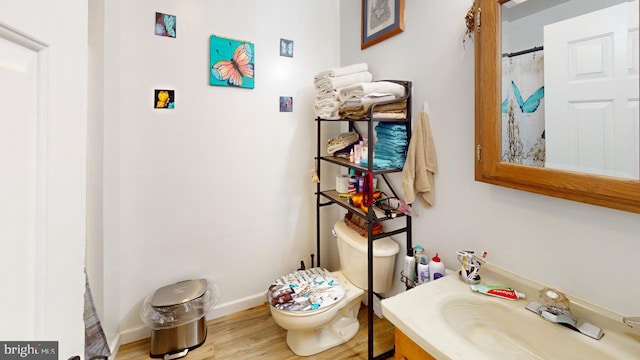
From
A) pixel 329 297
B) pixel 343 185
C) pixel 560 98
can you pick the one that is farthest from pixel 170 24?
pixel 560 98

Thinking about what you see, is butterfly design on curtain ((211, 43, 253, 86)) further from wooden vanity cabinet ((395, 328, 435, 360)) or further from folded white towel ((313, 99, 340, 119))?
wooden vanity cabinet ((395, 328, 435, 360))

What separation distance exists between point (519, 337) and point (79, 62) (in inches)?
58.4

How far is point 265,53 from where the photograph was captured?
1992 mm

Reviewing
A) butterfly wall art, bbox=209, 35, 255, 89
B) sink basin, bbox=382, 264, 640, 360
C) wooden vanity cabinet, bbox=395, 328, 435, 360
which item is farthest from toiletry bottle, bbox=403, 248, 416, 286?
butterfly wall art, bbox=209, 35, 255, 89

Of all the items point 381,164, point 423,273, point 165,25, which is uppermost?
point 165,25

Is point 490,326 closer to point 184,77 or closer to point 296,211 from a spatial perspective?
point 296,211

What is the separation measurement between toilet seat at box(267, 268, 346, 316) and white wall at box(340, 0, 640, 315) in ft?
1.95

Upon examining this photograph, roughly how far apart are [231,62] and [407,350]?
74.1 inches

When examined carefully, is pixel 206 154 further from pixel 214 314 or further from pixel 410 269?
pixel 410 269

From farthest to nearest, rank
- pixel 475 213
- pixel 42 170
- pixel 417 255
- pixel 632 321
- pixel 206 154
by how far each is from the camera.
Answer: pixel 206 154 < pixel 417 255 < pixel 475 213 < pixel 632 321 < pixel 42 170

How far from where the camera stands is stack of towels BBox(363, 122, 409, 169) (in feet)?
4.97

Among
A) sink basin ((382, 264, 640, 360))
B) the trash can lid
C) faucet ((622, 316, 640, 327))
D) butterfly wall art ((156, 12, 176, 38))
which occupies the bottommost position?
the trash can lid

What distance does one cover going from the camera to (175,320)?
1598 mm

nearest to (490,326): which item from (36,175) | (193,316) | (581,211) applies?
(581,211)
